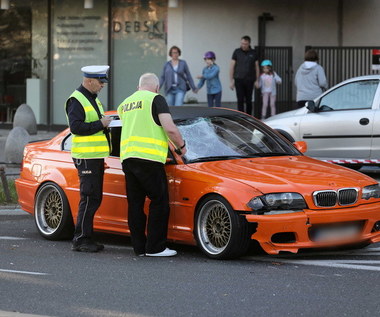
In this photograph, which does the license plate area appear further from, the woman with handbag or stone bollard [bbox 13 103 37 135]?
stone bollard [bbox 13 103 37 135]

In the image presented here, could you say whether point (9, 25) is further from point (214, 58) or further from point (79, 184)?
point (79, 184)

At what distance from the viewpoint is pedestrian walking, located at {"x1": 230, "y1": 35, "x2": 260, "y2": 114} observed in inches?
773

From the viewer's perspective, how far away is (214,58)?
64.6ft

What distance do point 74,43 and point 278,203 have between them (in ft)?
49.3

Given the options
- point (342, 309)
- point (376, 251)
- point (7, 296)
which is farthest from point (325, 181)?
point (7, 296)

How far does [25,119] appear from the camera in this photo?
21016 millimetres

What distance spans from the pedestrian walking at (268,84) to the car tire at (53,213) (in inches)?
429

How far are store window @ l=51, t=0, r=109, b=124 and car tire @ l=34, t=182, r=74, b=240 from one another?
486 inches

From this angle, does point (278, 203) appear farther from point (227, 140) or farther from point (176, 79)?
point (176, 79)

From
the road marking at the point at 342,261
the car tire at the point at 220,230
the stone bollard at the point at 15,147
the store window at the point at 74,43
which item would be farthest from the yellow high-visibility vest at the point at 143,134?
the store window at the point at 74,43

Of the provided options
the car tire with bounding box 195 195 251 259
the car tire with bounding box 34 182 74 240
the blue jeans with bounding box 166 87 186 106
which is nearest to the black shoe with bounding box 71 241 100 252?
the car tire with bounding box 34 182 74 240

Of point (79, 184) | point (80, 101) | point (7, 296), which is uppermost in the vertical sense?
point (80, 101)

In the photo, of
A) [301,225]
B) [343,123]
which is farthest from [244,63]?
A: [301,225]

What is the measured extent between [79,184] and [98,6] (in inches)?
513
